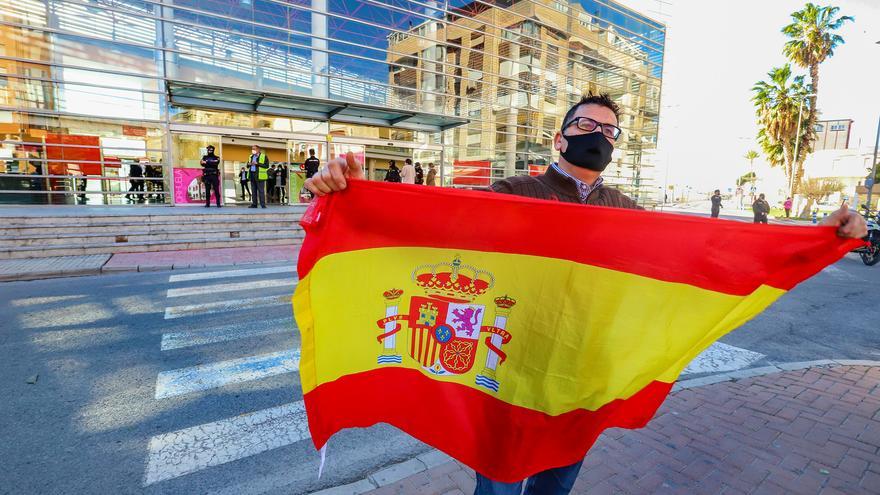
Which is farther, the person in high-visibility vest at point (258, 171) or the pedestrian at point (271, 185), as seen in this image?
the pedestrian at point (271, 185)

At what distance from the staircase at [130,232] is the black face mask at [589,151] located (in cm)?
1211

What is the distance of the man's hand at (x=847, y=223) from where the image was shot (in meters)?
1.78

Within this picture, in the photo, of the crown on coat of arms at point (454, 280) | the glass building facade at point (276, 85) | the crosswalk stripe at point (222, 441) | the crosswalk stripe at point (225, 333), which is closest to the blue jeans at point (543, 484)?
the crown on coat of arms at point (454, 280)

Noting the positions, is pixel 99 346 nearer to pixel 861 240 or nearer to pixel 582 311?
pixel 582 311

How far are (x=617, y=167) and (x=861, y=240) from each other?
31085mm

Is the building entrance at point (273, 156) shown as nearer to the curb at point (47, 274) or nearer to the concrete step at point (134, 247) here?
the concrete step at point (134, 247)

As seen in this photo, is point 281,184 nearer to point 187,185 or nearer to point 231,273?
point 187,185

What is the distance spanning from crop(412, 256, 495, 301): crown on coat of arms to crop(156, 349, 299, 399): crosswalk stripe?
3.39 m

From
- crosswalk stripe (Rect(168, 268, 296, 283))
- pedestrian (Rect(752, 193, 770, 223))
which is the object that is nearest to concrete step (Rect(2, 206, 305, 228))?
crosswalk stripe (Rect(168, 268, 296, 283))

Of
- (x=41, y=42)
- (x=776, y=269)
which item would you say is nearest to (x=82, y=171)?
(x=41, y=42)

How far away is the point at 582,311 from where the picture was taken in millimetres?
1894

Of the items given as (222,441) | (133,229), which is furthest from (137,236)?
(222,441)

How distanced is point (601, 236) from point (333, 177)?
1171 mm

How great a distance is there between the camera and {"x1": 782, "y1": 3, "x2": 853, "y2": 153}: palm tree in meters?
33.0
